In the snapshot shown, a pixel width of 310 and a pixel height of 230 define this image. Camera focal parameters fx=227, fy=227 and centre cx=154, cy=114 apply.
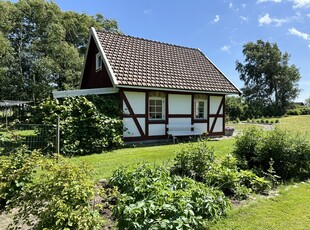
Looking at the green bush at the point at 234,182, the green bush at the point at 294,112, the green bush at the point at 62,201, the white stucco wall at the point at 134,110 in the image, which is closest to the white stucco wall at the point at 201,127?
the white stucco wall at the point at 134,110

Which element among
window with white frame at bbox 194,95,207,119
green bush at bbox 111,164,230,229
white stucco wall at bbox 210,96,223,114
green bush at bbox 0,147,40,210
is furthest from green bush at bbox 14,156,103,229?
white stucco wall at bbox 210,96,223,114

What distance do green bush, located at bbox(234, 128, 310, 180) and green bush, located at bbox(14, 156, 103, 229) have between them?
4.30 m

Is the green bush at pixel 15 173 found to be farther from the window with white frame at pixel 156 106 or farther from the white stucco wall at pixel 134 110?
the window with white frame at pixel 156 106

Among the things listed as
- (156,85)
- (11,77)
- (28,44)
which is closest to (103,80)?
(156,85)

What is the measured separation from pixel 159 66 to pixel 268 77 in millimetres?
33968

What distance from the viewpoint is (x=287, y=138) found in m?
5.70

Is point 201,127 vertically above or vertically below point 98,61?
below

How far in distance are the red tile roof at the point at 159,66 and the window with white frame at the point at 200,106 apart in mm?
644

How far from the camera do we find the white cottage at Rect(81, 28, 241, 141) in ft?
33.4

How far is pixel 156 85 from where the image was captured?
411 inches

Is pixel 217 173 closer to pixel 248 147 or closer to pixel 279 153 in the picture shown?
pixel 248 147

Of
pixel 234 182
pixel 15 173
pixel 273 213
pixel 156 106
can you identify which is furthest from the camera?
pixel 156 106

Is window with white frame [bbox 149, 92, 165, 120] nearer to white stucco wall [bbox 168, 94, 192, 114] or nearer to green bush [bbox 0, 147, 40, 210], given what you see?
white stucco wall [bbox 168, 94, 192, 114]

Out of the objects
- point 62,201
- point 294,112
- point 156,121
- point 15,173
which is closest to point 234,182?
point 62,201
